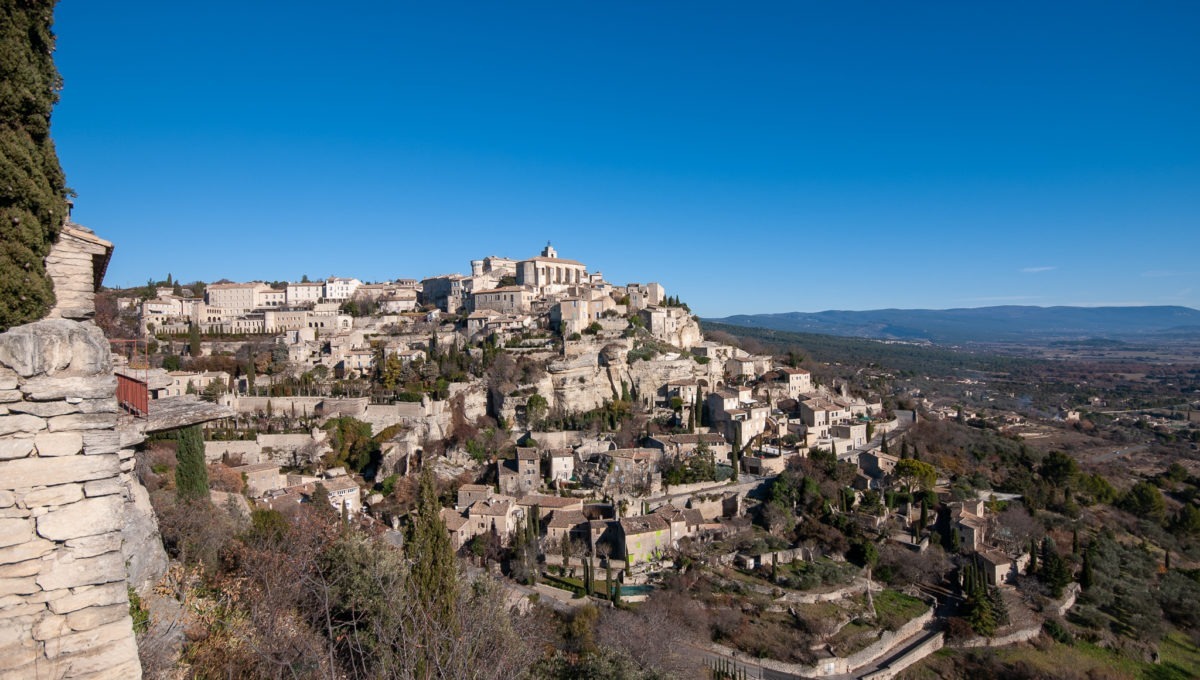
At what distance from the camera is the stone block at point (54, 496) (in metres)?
3.07

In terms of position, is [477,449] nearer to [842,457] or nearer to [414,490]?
[414,490]

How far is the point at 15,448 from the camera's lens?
3.05m

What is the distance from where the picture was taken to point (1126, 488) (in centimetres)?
3762

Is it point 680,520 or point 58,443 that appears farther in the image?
point 680,520

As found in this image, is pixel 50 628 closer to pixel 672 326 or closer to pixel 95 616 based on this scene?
pixel 95 616

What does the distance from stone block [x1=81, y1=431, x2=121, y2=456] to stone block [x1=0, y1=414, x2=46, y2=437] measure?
198 mm

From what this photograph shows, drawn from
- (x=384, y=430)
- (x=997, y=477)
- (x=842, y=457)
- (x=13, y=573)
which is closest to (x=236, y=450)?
(x=384, y=430)

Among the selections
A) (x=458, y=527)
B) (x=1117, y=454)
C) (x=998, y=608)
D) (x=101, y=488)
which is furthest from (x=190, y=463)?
(x=1117, y=454)

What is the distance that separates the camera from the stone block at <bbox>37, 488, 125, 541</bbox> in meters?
3.12

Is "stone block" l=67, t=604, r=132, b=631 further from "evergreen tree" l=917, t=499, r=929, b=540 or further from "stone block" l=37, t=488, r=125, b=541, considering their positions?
"evergreen tree" l=917, t=499, r=929, b=540

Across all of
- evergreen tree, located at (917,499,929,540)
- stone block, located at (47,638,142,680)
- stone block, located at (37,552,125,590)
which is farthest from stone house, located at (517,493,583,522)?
stone block, located at (37,552,125,590)

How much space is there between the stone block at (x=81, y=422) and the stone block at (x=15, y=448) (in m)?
0.11

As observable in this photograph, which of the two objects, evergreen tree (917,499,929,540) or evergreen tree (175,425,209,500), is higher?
evergreen tree (175,425,209,500)

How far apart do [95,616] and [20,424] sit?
109 centimetres
